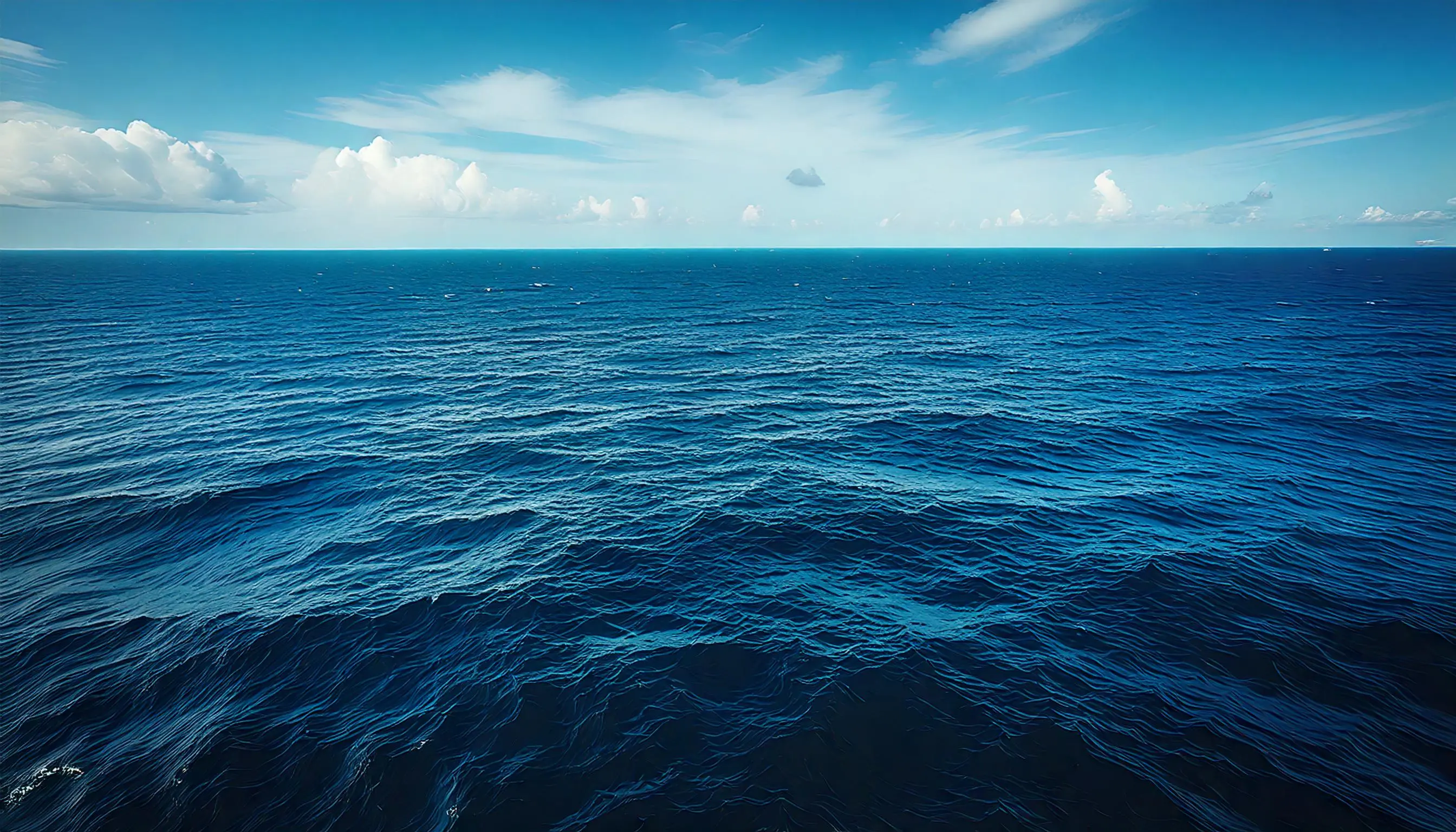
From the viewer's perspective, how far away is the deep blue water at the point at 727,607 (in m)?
21.8

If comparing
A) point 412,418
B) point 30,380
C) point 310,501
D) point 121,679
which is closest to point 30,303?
point 30,380

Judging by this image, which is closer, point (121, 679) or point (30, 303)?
point (121, 679)

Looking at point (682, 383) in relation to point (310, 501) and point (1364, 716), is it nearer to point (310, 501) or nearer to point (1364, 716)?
point (310, 501)

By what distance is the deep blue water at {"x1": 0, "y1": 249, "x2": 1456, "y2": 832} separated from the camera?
21.8 metres

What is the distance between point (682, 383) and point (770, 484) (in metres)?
32.5

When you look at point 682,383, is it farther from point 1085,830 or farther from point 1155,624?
point 1085,830

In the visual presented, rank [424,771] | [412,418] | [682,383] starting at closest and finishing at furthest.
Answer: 1. [424,771]
2. [412,418]
3. [682,383]

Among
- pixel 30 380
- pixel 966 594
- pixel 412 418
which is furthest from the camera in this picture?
pixel 30 380

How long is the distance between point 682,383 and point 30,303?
170 meters

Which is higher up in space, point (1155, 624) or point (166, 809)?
point (1155, 624)

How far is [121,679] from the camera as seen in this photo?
2670 centimetres

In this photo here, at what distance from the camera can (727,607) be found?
1260 inches

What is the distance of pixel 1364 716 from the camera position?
24.6 meters

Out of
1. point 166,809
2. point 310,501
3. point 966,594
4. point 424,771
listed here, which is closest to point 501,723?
point 424,771
